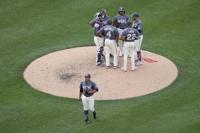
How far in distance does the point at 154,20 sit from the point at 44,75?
735 centimetres

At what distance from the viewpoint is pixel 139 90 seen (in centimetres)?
1820

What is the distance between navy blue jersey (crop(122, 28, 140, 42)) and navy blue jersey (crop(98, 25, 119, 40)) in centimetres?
49

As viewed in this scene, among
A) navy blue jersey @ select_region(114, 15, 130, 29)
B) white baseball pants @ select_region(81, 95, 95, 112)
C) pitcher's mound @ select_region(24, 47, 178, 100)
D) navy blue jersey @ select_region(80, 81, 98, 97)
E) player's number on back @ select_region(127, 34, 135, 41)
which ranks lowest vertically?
pitcher's mound @ select_region(24, 47, 178, 100)

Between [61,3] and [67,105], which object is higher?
[61,3]

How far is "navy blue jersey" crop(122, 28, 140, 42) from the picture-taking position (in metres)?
19.2

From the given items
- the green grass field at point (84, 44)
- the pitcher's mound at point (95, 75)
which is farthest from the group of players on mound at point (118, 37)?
the green grass field at point (84, 44)

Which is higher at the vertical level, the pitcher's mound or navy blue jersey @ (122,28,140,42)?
navy blue jersey @ (122,28,140,42)

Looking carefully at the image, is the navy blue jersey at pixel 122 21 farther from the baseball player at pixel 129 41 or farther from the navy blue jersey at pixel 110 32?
the baseball player at pixel 129 41

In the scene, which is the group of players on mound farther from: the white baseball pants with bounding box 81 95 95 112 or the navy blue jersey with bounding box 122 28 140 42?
the white baseball pants with bounding box 81 95 95 112

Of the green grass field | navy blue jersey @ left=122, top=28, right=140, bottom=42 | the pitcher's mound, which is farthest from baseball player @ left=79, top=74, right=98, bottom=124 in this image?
navy blue jersey @ left=122, top=28, right=140, bottom=42

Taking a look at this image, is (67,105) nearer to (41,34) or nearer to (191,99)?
(191,99)

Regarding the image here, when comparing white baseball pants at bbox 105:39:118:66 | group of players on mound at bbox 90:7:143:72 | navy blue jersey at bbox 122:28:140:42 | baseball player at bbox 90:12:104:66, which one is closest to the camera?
navy blue jersey at bbox 122:28:140:42

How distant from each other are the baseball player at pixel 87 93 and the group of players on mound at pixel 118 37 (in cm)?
395

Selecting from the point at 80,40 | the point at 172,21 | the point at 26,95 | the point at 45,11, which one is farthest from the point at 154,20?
the point at 26,95
